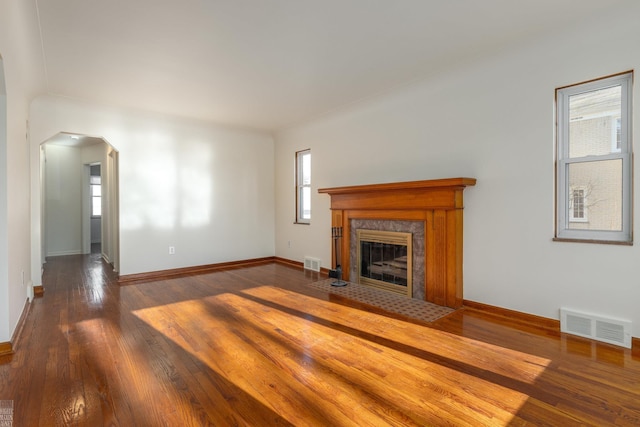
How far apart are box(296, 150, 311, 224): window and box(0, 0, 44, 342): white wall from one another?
382 centimetres

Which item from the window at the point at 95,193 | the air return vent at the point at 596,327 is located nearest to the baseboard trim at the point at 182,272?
the window at the point at 95,193

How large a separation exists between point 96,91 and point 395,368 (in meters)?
4.69

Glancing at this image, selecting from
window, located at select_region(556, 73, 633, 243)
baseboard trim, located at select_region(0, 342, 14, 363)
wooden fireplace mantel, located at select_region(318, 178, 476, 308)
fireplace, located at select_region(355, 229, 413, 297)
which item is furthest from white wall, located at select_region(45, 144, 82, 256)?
window, located at select_region(556, 73, 633, 243)

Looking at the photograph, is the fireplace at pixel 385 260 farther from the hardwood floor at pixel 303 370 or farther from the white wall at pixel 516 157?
the hardwood floor at pixel 303 370

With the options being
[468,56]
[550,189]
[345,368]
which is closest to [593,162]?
[550,189]

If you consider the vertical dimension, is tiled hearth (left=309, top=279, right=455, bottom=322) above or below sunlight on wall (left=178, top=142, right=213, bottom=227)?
below

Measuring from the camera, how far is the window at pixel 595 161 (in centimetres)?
262

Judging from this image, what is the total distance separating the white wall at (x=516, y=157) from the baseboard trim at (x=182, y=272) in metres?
3.28

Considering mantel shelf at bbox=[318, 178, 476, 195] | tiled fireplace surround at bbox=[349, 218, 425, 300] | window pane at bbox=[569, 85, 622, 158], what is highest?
window pane at bbox=[569, 85, 622, 158]

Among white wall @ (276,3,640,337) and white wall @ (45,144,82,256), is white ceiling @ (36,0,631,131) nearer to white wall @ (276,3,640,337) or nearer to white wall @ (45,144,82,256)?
white wall @ (276,3,640,337)

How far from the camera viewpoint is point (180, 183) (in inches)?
216

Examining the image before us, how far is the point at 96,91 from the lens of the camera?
4.12m

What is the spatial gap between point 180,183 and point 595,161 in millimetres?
5467

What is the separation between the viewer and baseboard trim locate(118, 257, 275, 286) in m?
4.92
